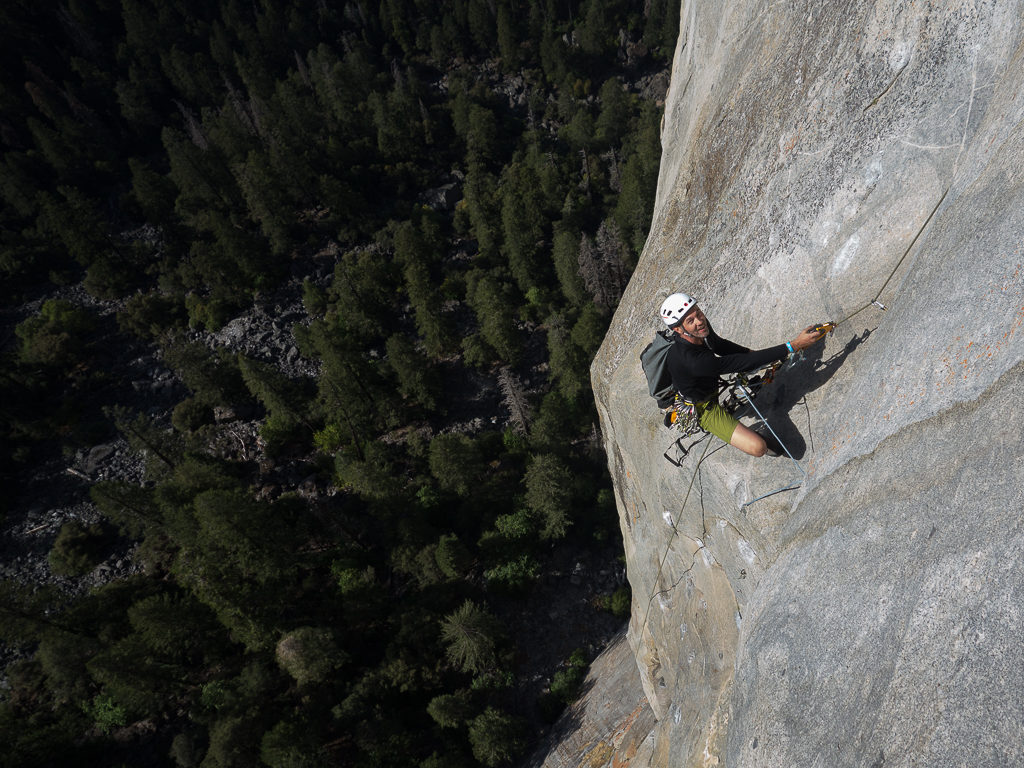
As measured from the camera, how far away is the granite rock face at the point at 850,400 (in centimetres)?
432

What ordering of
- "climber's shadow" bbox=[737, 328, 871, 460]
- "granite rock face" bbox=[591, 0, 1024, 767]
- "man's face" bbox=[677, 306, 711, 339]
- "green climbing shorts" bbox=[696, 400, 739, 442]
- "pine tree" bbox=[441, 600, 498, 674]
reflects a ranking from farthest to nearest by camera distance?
"pine tree" bbox=[441, 600, 498, 674]
"green climbing shorts" bbox=[696, 400, 739, 442]
"climber's shadow" bbox=[737, 328, 871, 460]
"man's face" bbox=[677, 306, 711, 339]
"granite rock face" bbox=[591, 0, 1024, 767]

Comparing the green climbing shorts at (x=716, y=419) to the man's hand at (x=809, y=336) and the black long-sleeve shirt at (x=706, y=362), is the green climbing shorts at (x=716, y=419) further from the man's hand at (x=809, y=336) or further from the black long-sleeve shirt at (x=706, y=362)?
the man's hand at (x=809, y=336)

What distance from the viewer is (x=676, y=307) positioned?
7.28 metres

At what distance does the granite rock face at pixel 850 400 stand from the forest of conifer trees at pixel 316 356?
75.0 ft

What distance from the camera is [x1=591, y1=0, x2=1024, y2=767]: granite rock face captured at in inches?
170

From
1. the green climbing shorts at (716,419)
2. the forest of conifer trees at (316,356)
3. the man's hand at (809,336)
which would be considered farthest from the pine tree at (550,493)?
the man's hand at (809,336)

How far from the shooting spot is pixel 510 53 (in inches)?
3383

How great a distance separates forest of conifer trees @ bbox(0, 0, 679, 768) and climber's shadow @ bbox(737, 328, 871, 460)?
25787 millimetres

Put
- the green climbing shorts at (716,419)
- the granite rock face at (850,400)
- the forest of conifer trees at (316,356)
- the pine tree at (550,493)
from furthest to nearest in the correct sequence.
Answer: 1. the pine tree at (550,493)
2. the forest of conifer trees at (316,356)
3. the green climbing shorts at (716,419)
4. the granite rock face at (850,400)

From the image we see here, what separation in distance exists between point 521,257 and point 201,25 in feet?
283

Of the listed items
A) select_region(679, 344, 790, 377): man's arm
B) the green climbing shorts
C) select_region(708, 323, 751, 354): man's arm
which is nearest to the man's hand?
select_region(679, 344, 790, 377): man's arm

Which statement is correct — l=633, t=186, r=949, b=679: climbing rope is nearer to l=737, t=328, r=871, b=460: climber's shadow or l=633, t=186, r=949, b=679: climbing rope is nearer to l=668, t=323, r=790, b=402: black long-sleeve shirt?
l=737, t=328, r=871, b=460: climber's shadow

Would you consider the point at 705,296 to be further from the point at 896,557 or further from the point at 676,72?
the point at 676,72

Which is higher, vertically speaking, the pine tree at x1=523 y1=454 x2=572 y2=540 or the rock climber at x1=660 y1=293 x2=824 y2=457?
the rock climber at x1=660 y1=293 x2=824 y2=457
